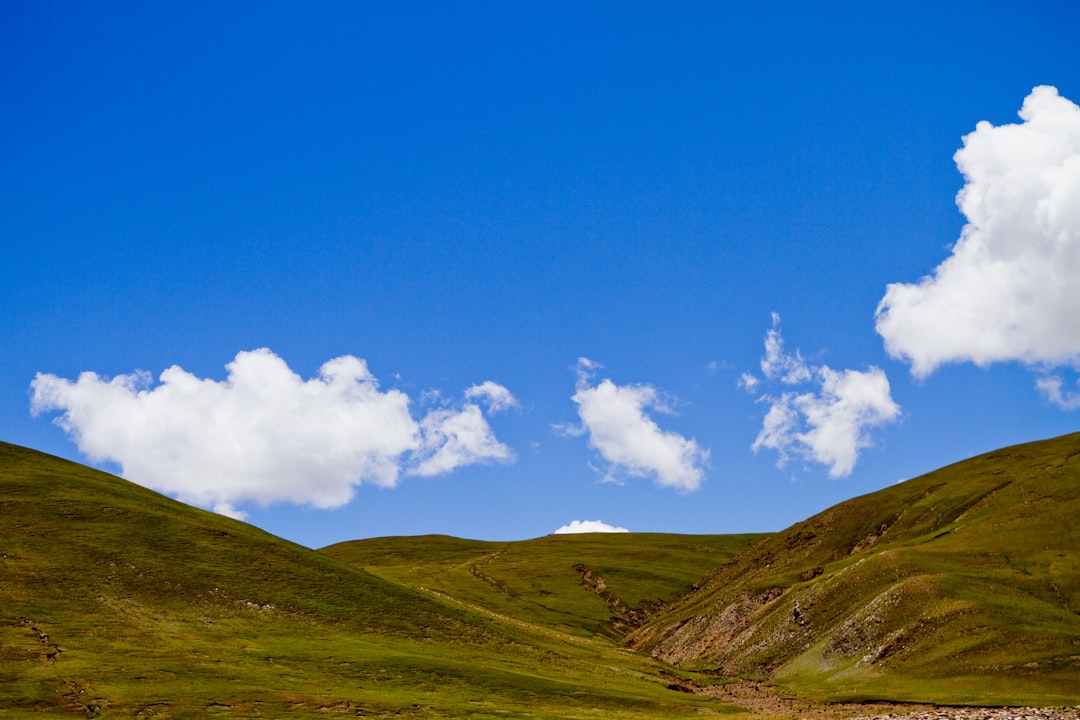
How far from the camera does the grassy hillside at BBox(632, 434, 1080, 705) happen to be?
68312 mm

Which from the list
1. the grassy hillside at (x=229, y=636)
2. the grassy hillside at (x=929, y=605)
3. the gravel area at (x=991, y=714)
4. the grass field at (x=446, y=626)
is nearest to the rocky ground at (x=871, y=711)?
the gravel area at (x=991, y=714)

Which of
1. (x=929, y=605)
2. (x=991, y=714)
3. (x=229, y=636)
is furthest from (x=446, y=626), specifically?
(x=991, y=714)

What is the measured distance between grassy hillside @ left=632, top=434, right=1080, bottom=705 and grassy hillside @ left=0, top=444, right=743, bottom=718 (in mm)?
14548

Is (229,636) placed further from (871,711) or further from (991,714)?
(991,714)

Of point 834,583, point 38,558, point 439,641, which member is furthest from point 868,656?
point 38,558

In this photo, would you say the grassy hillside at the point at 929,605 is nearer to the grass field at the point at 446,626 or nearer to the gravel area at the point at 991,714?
the grass field at the point at 446,626

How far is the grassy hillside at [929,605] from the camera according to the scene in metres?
68.3

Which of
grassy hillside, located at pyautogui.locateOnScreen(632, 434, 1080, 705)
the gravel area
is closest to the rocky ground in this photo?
the gravel area

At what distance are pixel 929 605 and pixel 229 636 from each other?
6673 centimetres

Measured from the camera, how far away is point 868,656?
256 feet

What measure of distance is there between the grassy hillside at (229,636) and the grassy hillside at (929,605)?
573 inches

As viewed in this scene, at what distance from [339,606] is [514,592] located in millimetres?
95485

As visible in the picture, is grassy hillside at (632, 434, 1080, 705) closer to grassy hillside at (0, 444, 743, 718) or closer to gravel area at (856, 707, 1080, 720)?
gravel area at (856, 707, 1080, 720)

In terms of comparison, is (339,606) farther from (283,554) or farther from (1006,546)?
(1006,546)
